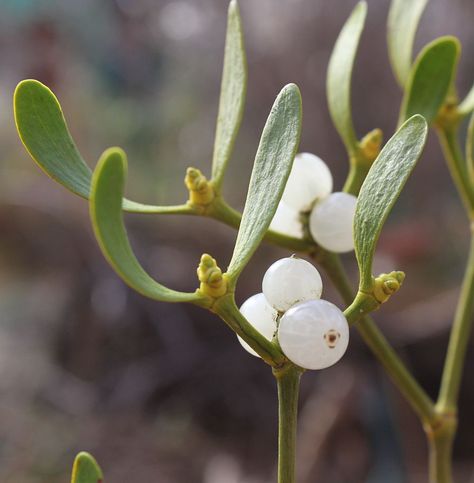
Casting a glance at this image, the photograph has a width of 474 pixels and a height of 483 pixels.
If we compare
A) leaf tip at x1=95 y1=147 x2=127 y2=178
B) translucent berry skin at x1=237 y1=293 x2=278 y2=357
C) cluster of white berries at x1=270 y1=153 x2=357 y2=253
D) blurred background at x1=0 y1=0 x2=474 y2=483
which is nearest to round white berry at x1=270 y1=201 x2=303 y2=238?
cluster of white berries at x1=270 y1=153 x2=357 y2=253

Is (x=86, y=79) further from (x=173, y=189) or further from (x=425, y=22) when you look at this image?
(x=425, y=22)

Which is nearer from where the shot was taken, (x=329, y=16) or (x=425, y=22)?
(x=329, y=16)

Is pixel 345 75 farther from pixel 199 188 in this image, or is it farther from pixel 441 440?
pixel 441 440

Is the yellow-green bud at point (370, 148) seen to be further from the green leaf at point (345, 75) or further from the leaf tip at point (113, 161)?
the leaf tip at point (113, 161)

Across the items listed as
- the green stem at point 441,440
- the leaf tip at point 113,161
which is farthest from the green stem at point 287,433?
the green stem at point 441,440

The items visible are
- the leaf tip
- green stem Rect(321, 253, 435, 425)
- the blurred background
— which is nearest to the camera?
the leaf tip

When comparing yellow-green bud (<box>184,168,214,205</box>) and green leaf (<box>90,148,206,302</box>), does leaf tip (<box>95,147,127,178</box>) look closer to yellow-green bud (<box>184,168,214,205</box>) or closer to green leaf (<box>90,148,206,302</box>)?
green leaf (<box>90,148,206,302</box>)

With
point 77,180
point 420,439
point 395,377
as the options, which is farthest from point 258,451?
point 77,180
